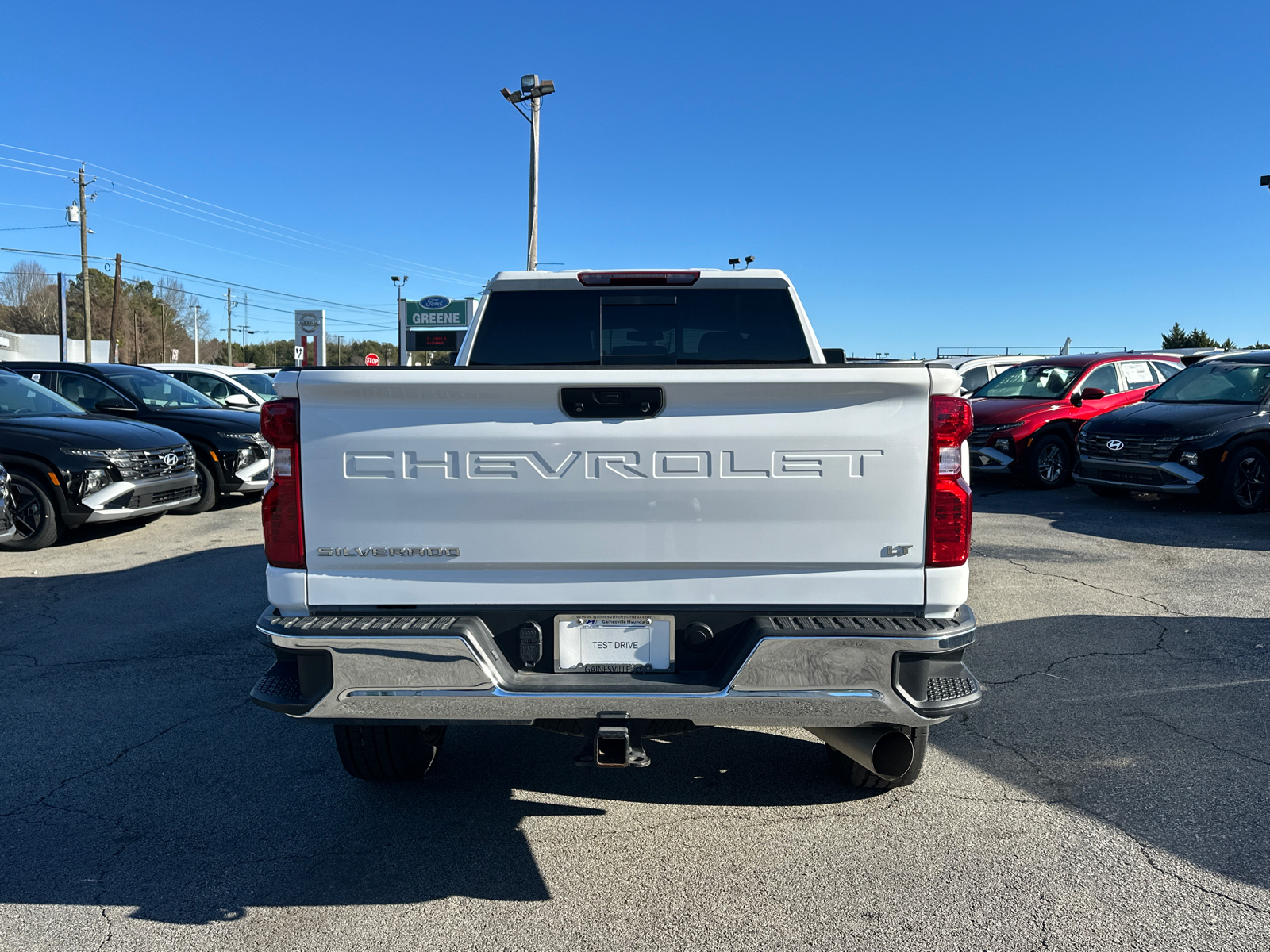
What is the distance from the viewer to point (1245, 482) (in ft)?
34.4

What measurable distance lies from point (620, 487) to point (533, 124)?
25.5 metres

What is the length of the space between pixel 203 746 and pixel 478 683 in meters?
2.11

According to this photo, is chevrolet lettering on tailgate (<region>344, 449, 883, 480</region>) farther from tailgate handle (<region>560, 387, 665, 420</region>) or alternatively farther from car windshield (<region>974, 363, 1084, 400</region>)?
car windshield (<region>974, 363, 1084, 400</region>)

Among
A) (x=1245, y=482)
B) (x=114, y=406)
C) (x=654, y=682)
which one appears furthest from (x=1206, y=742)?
(x=114, y=406)

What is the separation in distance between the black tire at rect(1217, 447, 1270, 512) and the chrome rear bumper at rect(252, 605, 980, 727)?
31.1ft

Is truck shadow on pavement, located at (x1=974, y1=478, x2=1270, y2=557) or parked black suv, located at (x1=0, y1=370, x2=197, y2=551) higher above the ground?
parked black suv, located at (x1=0, y1=370, x2=197, y2=551)

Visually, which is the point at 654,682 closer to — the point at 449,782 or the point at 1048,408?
the point at 449,782

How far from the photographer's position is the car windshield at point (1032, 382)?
45.3ft

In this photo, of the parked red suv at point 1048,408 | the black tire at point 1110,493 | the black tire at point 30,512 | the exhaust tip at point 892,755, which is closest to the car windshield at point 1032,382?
the parked red suv at point 1048,408

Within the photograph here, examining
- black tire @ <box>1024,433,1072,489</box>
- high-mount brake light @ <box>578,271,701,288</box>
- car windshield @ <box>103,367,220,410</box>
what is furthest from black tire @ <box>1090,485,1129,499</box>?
car windshield @ <box>103,367,220,410</box>

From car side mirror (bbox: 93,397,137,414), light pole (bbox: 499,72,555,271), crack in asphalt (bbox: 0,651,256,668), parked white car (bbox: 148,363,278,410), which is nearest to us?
crack in asphalt (bbox: 0,651,256,668)

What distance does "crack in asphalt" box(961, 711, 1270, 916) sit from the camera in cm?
289

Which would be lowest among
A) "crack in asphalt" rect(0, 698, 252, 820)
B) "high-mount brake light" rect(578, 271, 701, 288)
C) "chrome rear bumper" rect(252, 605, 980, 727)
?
"crack in asphalt" rect(0, 698, 252, 820)

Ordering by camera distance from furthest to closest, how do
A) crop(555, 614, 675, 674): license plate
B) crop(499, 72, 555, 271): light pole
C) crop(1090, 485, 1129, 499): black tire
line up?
crop(499, 72, 555, 271): light pole → crop(1090, 485, 1129, 499): black tire → crop(555, 614, 675, 674): license plate
